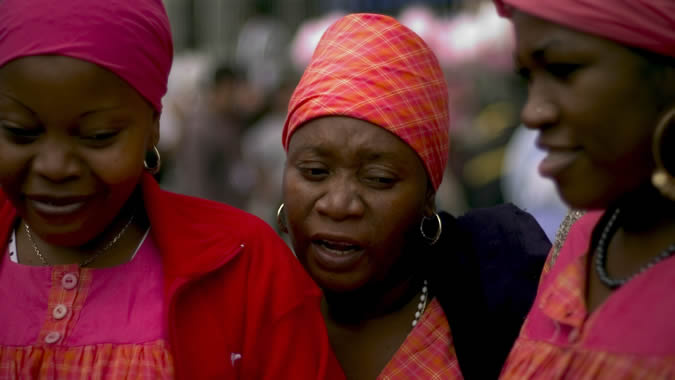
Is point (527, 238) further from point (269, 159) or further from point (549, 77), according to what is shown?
point (269, 159)

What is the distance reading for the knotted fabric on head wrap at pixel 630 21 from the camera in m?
1.74

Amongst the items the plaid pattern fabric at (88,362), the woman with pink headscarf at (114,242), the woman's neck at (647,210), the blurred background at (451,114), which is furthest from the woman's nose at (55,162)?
the blurred background at (451,114)

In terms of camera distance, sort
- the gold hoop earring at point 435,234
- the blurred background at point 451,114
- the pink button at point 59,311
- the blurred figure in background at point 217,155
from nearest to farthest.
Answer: the pink button at point 59,311 < the gold hoop earring at point 435,234 < the blurred background at point 451,114 < the blurred figure in background at point 217,155

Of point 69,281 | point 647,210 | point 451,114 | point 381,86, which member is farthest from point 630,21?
point 451,114

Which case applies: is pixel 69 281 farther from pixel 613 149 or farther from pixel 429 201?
pixel 613 149

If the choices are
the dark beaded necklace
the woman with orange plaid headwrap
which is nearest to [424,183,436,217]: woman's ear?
the woman with orange plaid headwrap

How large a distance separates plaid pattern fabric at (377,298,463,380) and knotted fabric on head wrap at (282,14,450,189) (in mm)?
489

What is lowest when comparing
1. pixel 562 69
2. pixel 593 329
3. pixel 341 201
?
pixel 341 201

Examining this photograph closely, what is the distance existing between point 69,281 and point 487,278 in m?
1.35

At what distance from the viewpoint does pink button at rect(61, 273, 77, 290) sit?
94.3 inches

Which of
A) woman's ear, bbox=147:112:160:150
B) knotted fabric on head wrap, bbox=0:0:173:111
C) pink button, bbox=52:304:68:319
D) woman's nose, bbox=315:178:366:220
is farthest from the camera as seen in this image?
woman's nose, bbox=315:178:366:220

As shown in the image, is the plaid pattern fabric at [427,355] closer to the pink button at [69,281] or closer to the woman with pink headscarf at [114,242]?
the woman with pink headscarf at [114,242]

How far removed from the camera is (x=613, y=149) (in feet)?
5.86

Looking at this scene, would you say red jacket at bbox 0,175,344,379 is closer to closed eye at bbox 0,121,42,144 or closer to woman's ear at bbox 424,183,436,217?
closed eye at bbox 0,121,42,144
